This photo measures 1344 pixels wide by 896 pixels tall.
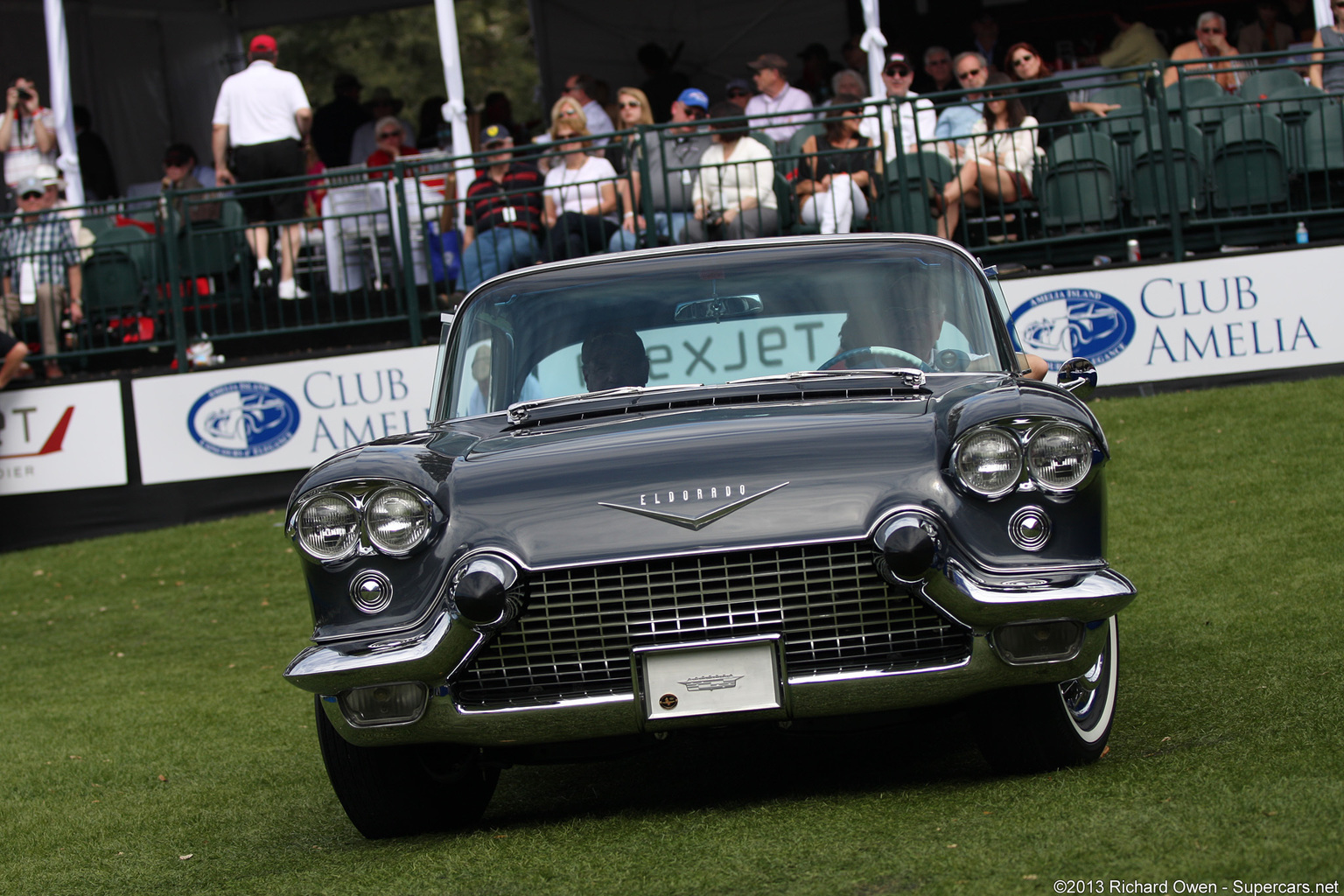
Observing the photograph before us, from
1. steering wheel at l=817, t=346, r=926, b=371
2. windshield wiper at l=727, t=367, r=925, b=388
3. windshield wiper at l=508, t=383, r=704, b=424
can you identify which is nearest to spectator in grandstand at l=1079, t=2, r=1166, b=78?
steering wheel at l=817, t=346, r=926, b=371

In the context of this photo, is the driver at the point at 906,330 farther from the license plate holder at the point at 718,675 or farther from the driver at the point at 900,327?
the license plate holder at the point at 718,675

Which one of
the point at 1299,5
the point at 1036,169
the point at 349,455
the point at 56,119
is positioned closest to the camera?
the point at 349,455

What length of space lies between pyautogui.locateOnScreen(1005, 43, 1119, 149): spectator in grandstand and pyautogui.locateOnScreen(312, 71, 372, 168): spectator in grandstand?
7774mm

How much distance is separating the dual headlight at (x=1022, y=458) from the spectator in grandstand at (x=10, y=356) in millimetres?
9230

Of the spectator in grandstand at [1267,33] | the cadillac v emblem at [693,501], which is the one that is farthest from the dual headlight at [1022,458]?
the spectator in grandstand at [1267,33]

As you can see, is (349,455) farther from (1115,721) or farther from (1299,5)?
(1299,5)

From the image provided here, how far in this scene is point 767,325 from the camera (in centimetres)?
447

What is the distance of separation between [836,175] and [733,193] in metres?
Answer: 0.76

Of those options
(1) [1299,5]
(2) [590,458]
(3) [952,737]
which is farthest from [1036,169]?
(2) [590,458]

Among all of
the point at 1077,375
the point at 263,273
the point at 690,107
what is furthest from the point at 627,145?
the point at 1077,375

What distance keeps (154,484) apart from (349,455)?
783 cm

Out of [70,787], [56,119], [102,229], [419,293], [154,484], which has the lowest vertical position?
[70,787]

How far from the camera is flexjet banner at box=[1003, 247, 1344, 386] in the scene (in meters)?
10.2

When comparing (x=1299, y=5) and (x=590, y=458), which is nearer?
(x=590, y=458)
